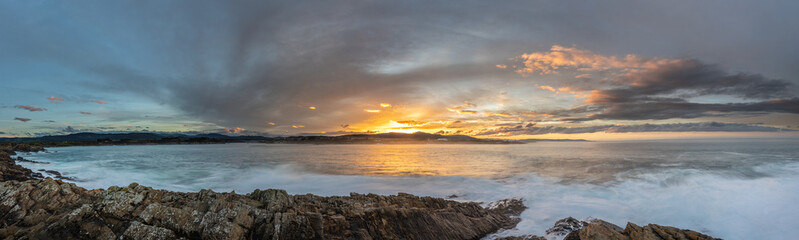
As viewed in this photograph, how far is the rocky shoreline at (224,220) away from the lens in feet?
18.3

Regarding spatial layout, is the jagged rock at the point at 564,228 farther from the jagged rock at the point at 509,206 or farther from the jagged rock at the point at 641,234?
the jagged rock at the point at 509,206

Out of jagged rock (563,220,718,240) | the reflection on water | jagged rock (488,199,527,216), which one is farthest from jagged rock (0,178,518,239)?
the reflection on water

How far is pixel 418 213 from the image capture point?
24.7 feet

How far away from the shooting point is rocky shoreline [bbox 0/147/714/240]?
18.3 feet

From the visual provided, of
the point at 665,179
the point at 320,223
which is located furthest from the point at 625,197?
the point at 320,223

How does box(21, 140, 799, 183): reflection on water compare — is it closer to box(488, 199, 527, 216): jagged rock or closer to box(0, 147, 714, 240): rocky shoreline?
box(488, 199, 527, 216): jagged rock

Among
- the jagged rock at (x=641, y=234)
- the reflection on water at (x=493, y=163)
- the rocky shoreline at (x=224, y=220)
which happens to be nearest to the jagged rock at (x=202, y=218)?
the rocky shoreline at (x=224, y=220)

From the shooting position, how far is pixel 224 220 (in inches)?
225

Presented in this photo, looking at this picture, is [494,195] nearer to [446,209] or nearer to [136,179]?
[446,209]

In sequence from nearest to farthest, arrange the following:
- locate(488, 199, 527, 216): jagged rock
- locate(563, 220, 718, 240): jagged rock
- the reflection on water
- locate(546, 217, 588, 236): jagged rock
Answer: locate(563, 220, 718, 240): jagged rock, locate(546, 217, 588, 236): jagged rock, locate(488, 199, 527, 216): jagged rock, the reflection on water

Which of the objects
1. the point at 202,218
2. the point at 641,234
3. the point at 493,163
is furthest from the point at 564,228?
the point at 493,163

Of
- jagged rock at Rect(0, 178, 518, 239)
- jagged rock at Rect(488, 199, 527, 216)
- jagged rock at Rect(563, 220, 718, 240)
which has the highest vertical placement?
jagged rock at Rect(0, 178, 518, 239)

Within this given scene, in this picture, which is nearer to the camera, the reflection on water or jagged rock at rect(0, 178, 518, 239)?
jagged rock at rect(0, 178, 518, 239)

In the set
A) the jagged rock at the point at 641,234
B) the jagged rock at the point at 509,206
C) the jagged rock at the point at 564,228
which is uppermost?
the jagged rock at the point at 641,234
